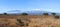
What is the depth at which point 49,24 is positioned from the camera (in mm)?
27453

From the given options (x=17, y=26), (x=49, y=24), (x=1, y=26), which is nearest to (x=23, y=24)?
(x=17, y=26)

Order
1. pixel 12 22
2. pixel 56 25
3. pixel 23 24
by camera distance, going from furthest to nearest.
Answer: pixel 12 22, pixel 23 24, pixel 56 25

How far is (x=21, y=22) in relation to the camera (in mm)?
32594

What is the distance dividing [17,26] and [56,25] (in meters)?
7.07

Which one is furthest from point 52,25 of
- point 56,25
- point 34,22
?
point 34,22

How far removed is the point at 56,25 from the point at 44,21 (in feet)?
6.33

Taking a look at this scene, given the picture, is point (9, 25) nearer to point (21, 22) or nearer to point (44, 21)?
point (21, 22)

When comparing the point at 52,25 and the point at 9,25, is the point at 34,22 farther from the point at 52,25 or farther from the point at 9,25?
the point at 9,25

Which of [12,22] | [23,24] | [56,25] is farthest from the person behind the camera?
[12,22]

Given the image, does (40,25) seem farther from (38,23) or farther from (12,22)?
(12,22)

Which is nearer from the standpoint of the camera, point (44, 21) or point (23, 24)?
point (44, 21)

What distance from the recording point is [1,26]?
31.5m

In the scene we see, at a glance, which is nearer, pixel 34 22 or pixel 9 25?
pixel 34 22

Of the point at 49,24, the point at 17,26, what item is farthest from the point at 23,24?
the point at 49,24
